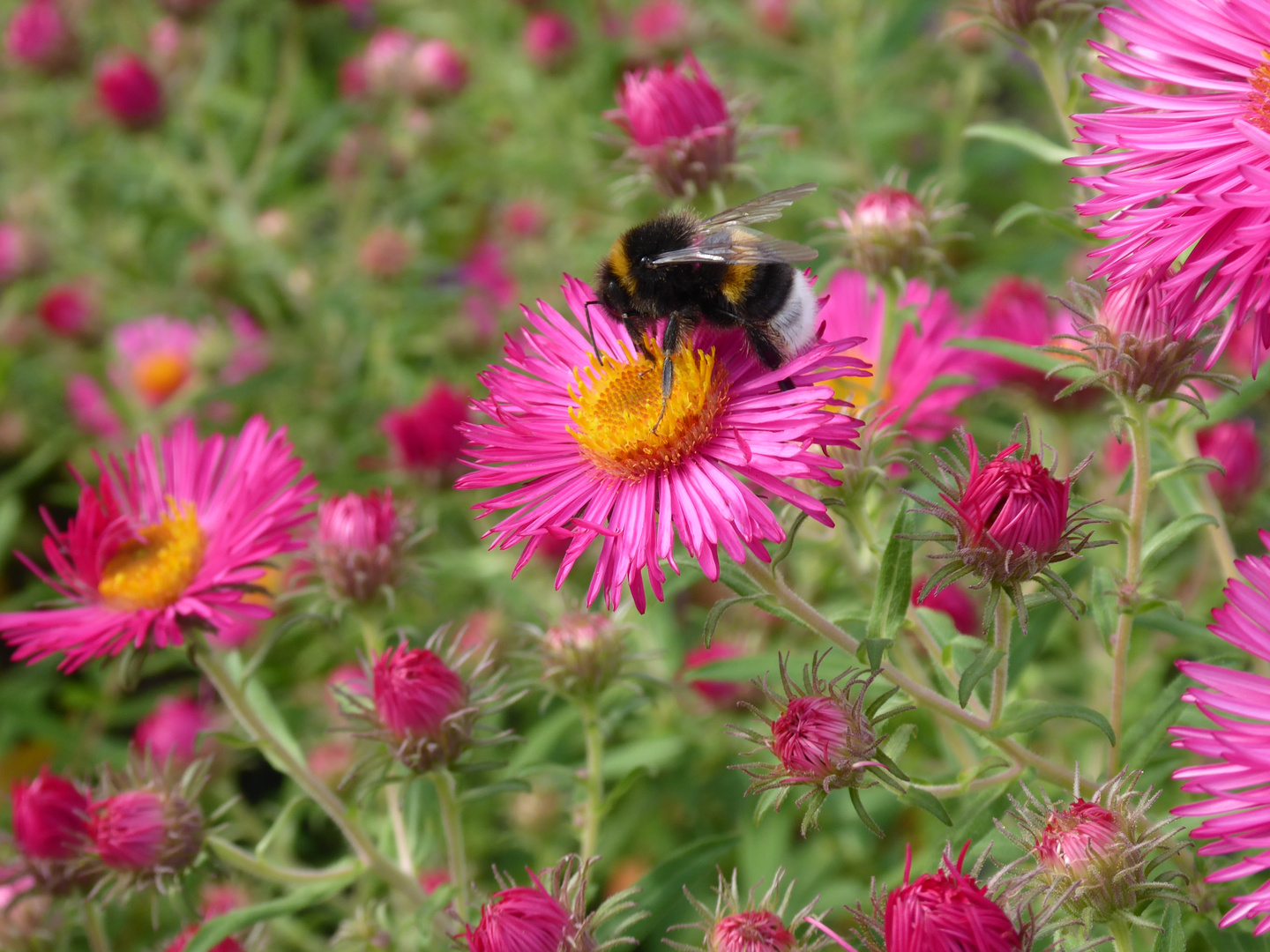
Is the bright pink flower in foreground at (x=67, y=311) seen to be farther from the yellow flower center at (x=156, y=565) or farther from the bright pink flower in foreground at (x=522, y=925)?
the bright pink flower in foreground at (x=522, y=925)

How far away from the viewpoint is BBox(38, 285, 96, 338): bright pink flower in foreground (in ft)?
15.2

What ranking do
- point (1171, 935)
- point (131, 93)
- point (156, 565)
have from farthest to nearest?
point (131, 93)
point (156, 565)
point (1171, 935)

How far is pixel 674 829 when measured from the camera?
125 inches

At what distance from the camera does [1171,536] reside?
1669 mm

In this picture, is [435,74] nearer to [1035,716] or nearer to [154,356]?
[154,356]

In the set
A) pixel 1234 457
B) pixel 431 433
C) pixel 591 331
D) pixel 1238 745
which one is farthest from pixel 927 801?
pixel 431 433

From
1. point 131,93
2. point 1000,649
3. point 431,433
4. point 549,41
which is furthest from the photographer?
point 549,41

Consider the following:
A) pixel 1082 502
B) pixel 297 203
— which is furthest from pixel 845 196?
pixel 297 203

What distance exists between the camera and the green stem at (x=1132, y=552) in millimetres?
1611

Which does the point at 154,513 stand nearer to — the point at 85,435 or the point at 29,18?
the point at 85,435

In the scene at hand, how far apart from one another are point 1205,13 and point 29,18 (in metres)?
4.58

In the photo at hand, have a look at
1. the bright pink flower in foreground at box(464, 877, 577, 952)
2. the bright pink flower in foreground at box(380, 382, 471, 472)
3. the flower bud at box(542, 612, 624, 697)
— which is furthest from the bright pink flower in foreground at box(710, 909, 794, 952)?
the bright pink flower in foreground at box(380, 382, 471, 472)

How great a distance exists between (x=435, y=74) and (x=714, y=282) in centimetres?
330

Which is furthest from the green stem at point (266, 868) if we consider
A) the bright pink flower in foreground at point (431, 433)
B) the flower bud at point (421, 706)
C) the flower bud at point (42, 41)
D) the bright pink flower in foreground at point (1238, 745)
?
the flower bud at point (42, 41)
